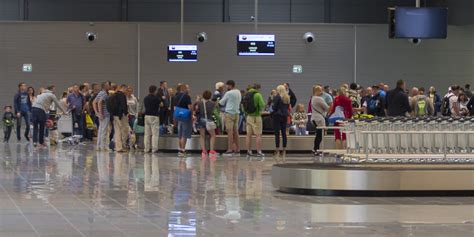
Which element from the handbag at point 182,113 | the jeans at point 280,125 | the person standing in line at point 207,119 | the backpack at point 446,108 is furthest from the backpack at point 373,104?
the handbag at point 182,113

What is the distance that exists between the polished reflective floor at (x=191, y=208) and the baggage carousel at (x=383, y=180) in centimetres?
22

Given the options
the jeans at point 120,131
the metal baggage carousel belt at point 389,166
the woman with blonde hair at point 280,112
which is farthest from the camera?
the jeans at point 120,131

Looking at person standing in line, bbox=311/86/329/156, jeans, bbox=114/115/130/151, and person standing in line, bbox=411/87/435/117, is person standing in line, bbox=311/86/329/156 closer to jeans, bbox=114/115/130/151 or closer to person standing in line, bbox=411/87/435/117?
person standing in line, bbox=411/87/435/117

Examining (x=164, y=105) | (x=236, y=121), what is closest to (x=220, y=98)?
(x=164, y=105)

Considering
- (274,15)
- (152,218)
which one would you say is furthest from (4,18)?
(152,218)

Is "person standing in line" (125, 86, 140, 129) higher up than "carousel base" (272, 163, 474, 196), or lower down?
higher up

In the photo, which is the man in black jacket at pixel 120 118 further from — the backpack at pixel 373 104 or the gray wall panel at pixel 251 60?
the gray wall panel at pixel 251 60

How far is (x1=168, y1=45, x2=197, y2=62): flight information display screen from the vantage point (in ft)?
116

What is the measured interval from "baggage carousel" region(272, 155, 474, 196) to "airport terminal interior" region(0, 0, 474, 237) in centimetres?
2

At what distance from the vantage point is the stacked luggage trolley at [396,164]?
13.1 meters

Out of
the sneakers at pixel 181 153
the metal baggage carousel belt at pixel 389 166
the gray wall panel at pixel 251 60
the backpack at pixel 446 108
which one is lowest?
the sneakers at pixel 181 153

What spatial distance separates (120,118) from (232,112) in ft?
9.74

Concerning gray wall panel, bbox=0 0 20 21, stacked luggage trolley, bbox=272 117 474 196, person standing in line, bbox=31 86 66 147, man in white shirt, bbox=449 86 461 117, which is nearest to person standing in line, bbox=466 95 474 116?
man in white shirt, bbox=449 86 461 117

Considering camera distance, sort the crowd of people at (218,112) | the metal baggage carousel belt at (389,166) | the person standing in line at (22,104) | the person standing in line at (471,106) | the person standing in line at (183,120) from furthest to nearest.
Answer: the person standing in line at (22,104)
the person standing in line at (471,106)
the person standing in line at (183,120)
the crowd of people at (218,112)
the metal baggage carousel belt at (389,166)
